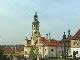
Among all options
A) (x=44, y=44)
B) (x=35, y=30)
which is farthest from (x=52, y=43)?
(x=35, y=30)

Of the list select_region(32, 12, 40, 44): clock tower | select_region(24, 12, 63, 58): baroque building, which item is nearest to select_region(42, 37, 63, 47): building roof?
select_region(24, 12, 63, 58): baroque building

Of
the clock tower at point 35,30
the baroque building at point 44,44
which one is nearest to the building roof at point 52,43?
the baroque building at point 44,44

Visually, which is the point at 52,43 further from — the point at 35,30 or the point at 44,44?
the point at 35,30

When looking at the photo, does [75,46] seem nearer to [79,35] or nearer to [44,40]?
[79,35]

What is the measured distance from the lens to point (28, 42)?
442 ft

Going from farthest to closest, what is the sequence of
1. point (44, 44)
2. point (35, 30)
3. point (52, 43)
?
1. point (35, 30)
2. point (44, 44)
3. point (52, 43)

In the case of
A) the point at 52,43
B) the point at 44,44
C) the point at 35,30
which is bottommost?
the point at 44,44

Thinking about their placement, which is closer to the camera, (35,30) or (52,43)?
(52,43)

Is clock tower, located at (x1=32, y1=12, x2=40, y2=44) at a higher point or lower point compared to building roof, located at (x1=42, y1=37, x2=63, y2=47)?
higher

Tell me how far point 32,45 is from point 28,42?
7.47 m

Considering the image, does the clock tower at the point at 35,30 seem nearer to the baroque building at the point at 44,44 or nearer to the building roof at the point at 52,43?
the baroque building at the point at 44,44

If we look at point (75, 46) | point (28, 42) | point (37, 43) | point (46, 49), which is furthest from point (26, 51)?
point (75, 46)

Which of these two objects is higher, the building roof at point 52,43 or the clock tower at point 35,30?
the clock tower at point 35,30

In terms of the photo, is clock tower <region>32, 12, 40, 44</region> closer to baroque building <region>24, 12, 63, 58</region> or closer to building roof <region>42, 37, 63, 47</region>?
baroque building <region>24, 12, 63, 58</region>
